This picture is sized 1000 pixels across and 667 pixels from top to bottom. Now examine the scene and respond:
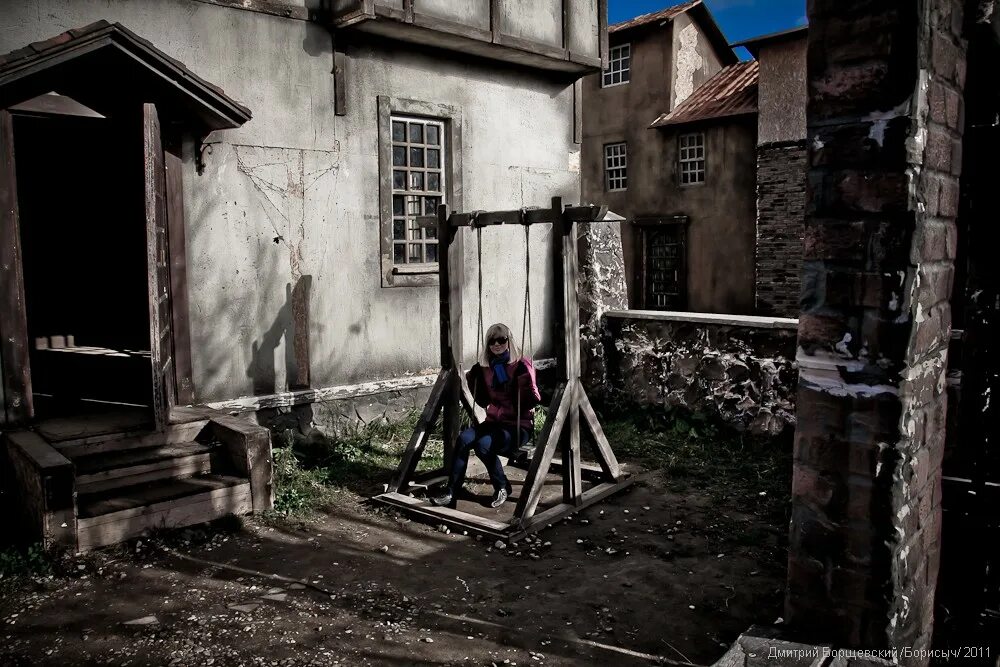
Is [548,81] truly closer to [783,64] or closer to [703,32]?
[783,64]

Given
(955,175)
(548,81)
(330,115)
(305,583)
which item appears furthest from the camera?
(548,81)

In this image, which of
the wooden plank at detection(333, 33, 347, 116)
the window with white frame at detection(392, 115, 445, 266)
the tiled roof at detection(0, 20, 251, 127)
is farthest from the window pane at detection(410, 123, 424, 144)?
the tiled roof at detection(0, 20, 251, 127)

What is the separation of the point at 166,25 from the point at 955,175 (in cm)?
677

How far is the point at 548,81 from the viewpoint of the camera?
33.1 ft

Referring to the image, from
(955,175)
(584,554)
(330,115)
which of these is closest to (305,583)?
(584,554)

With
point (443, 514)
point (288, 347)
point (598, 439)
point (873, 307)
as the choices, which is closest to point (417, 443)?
point (443, 514)

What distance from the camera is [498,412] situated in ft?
21.1

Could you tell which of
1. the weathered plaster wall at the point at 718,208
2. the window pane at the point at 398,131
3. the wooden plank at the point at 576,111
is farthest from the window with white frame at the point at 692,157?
the window pane at the point at 398,131

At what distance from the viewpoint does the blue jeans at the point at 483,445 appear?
6.33m

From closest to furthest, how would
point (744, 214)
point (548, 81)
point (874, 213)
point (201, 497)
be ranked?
point (874, 213) < point (201, 497) < point (548, 81) < point (744, 214)

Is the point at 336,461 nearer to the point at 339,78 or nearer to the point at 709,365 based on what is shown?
the point at 339,78

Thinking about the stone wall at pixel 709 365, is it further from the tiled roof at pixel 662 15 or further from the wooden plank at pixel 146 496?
the tiled roof at pixel 662 15

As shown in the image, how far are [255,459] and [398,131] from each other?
14.3 feet

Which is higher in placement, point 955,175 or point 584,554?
point 955,175
